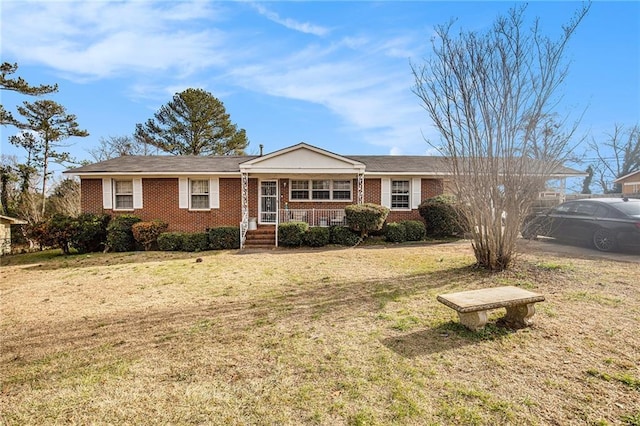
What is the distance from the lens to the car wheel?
30.0ft

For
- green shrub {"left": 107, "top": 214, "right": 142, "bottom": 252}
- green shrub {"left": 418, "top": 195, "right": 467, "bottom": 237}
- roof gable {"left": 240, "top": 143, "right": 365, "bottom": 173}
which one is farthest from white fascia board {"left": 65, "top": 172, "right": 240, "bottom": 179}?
green shrub {"left": 418, "top": 195, "right": 467, "bottom": 237}

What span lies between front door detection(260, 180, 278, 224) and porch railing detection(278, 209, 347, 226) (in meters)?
0.58

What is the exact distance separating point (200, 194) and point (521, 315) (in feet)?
45.3

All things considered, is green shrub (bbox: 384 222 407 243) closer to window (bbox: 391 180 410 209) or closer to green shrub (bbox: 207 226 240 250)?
window (bbox: 391 180 410 209)

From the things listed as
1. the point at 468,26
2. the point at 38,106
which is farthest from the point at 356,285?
the point at 38,106

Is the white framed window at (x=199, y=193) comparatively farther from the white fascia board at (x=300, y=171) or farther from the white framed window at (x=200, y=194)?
the white fascia board at (x=300, y=171)

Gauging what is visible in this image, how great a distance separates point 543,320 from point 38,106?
99.3 feet

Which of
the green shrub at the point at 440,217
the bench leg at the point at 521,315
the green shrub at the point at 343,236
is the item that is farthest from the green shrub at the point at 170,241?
the bench leg at the point at 521,315

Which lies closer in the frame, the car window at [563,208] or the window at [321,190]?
the car window at [563,208]

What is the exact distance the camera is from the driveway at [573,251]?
27.7 feet

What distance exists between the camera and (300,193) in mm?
15445

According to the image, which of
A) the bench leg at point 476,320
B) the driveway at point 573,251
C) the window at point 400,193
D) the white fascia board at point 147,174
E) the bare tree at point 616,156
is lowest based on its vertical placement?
the bench leg at point 476,320

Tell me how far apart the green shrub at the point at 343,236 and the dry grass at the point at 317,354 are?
605cm

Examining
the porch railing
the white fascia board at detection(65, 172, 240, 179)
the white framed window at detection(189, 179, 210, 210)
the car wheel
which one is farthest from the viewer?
the white framed window at detection(189, 179, 210, 210)
